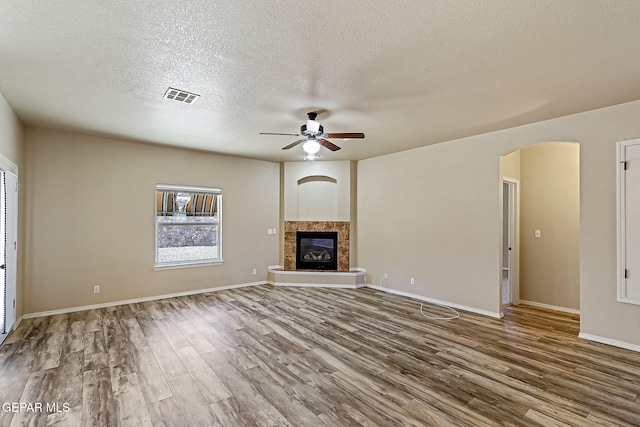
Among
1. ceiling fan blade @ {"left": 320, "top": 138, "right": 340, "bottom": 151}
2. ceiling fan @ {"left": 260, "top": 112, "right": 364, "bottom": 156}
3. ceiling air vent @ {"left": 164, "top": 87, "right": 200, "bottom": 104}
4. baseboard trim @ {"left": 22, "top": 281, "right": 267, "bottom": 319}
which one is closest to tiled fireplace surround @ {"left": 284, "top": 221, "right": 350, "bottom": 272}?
baseboard trim @ {"left": 22, "top": 281, "right": 267, "bottom": 319}

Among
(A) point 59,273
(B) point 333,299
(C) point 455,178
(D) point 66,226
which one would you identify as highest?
(C) point 455,178

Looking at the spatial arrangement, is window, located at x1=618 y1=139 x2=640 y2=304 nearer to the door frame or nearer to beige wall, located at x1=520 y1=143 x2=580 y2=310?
beige wall, located at x1=520 y1=143 x2=580 y2=310

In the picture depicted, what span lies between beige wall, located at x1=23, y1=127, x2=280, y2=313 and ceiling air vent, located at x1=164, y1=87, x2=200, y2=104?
96.8 inches

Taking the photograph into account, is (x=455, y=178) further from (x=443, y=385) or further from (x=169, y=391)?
(x=169, y=391)

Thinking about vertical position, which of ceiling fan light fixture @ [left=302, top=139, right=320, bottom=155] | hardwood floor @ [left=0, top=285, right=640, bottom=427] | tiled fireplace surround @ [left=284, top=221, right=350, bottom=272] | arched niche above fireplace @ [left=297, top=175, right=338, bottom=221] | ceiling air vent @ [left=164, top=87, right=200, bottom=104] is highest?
ceiling air vent @ [left=164, top=87, right=200, bottom=104]

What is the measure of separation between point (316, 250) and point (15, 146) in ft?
16.6

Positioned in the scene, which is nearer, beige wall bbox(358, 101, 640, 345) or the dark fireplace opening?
beige wall bbox(358, 101, 640, 345)

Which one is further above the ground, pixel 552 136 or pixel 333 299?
pixel 552 136

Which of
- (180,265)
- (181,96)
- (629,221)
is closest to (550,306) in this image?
(629,221)

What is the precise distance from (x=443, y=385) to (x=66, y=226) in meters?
5.35

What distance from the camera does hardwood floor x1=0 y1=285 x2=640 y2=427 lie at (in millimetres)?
2158

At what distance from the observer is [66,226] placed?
14.7 feet

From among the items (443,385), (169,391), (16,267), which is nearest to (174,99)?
(169,391)

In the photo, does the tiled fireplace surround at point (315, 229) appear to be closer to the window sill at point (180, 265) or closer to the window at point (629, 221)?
the window sill at point (180, 265)
